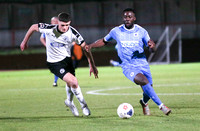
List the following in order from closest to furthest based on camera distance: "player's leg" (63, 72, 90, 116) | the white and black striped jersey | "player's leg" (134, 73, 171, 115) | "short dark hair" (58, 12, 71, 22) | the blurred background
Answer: "player's leg" (134, 73, 171, 115) < "short dark hair" (58, 12, 71, 22) < "player's leg" (63, 72, 90, 116) < the white and black striped jersey < the blurred background

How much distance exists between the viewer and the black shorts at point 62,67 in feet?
30.9

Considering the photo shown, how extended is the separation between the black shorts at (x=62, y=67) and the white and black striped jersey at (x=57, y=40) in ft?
0.26

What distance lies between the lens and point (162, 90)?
14273mm

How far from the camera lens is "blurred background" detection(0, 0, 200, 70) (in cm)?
3353

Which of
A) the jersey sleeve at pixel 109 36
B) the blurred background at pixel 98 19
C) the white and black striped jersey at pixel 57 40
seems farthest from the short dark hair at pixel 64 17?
the blurred background at pixel 98 19

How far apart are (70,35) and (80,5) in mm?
29583

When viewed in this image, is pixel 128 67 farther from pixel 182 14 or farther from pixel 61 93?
pixel 182 14

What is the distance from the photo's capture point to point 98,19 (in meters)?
38.8

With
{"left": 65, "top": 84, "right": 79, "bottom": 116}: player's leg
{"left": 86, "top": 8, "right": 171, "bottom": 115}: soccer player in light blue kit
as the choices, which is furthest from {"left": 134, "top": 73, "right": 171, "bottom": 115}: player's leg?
{"left": 65, "top": 84, "right": 79, "bottom": 116}: player's leg

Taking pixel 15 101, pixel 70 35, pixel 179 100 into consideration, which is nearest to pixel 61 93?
pixel 15 101

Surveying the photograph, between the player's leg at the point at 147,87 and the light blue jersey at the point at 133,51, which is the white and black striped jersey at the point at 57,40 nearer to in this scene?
the light blue jersey at the point at 133,51

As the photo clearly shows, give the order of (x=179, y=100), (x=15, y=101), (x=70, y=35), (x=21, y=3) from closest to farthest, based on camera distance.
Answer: (x=70, y=35) → (x=179, y=100) → (x=15, y=101) → (x=21, y=3)

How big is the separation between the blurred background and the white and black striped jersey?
76.0ft

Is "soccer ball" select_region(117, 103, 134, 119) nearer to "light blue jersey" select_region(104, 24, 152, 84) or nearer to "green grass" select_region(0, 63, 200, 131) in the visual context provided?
"green grass" select_region(0, 63, 200, 131)
